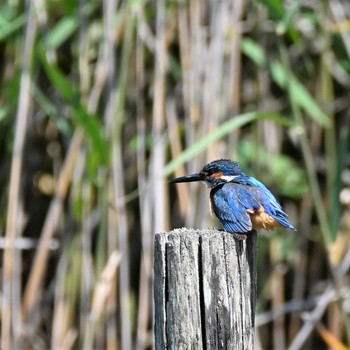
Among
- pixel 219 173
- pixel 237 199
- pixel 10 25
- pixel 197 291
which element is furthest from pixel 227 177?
pixel 10 25

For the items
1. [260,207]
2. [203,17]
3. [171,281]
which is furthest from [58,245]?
[171,281]

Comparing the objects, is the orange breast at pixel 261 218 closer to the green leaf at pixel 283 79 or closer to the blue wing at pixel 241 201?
the blue wing at pixel 241 201

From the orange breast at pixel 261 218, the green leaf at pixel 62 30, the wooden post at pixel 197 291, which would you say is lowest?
the wooden post at pixel 197 291

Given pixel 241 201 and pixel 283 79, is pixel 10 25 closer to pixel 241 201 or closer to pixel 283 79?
pixel 283 79

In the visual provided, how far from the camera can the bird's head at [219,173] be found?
2.46 metres

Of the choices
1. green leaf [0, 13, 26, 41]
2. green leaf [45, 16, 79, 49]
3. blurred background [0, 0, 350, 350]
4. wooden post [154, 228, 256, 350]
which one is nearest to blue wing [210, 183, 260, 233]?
wooden post [154, 228, 256, 350]

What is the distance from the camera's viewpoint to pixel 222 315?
5.89 ft

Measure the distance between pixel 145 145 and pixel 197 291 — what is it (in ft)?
6.66

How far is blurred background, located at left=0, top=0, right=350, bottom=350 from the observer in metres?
3.31

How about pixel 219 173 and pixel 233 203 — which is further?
pixel 219 173

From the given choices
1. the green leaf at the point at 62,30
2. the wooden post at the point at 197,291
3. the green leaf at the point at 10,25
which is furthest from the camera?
the green leaf at the point at 62,30

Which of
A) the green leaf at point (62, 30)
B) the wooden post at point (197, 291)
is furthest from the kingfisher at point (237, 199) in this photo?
the green leaf at point (62, 30)

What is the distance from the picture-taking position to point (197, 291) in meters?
1.77

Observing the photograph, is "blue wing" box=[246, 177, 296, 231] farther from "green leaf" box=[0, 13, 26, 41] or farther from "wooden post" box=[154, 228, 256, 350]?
"green leaf" box=[0, 13, 26, 41]
